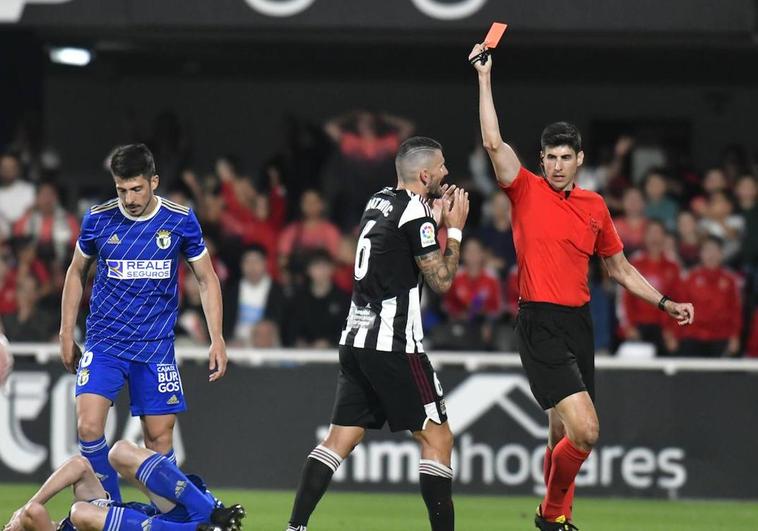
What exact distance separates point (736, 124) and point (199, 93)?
6501 mm

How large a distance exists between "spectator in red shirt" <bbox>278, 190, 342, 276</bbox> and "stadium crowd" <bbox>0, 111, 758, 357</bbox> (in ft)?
0.05

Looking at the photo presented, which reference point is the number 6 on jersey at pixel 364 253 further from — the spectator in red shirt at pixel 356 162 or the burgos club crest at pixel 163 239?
the spectator in red shirt at pixel 356 162

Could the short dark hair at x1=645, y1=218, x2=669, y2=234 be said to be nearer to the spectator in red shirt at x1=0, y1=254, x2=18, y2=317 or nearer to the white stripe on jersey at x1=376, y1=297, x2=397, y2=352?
the spectator in red shirt at x1=0, y1=254, x2=18, y2=317

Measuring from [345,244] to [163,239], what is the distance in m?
6.05

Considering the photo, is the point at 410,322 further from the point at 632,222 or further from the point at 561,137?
the point at 632,222

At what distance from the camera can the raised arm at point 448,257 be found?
335 inches

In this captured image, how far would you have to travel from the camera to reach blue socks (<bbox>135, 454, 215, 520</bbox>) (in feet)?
26.7

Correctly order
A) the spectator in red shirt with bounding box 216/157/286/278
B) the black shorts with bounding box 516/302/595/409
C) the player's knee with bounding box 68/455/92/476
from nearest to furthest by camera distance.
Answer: the player's knee with bounding box 68/455/92/476, the black shorts with bounding box 516/302/595/409, the spectator in red shirt with bounding box 216/157/286/278

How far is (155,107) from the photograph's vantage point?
19.2 meters

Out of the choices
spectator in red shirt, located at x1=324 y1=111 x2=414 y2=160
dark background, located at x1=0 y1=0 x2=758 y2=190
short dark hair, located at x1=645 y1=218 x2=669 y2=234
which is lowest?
short dark hair, located at x1=645 y1=218 x2=669 y2=234

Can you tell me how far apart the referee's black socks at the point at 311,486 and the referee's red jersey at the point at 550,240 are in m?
1.54

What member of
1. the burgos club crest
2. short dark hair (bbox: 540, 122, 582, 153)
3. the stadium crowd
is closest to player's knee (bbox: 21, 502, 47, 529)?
Answer: the burgos club crest

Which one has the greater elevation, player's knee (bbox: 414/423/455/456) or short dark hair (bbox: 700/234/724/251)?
short dark hair (bbox: 700/234/724/251)

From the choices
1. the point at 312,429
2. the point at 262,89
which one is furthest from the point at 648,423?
the point at 262,89
